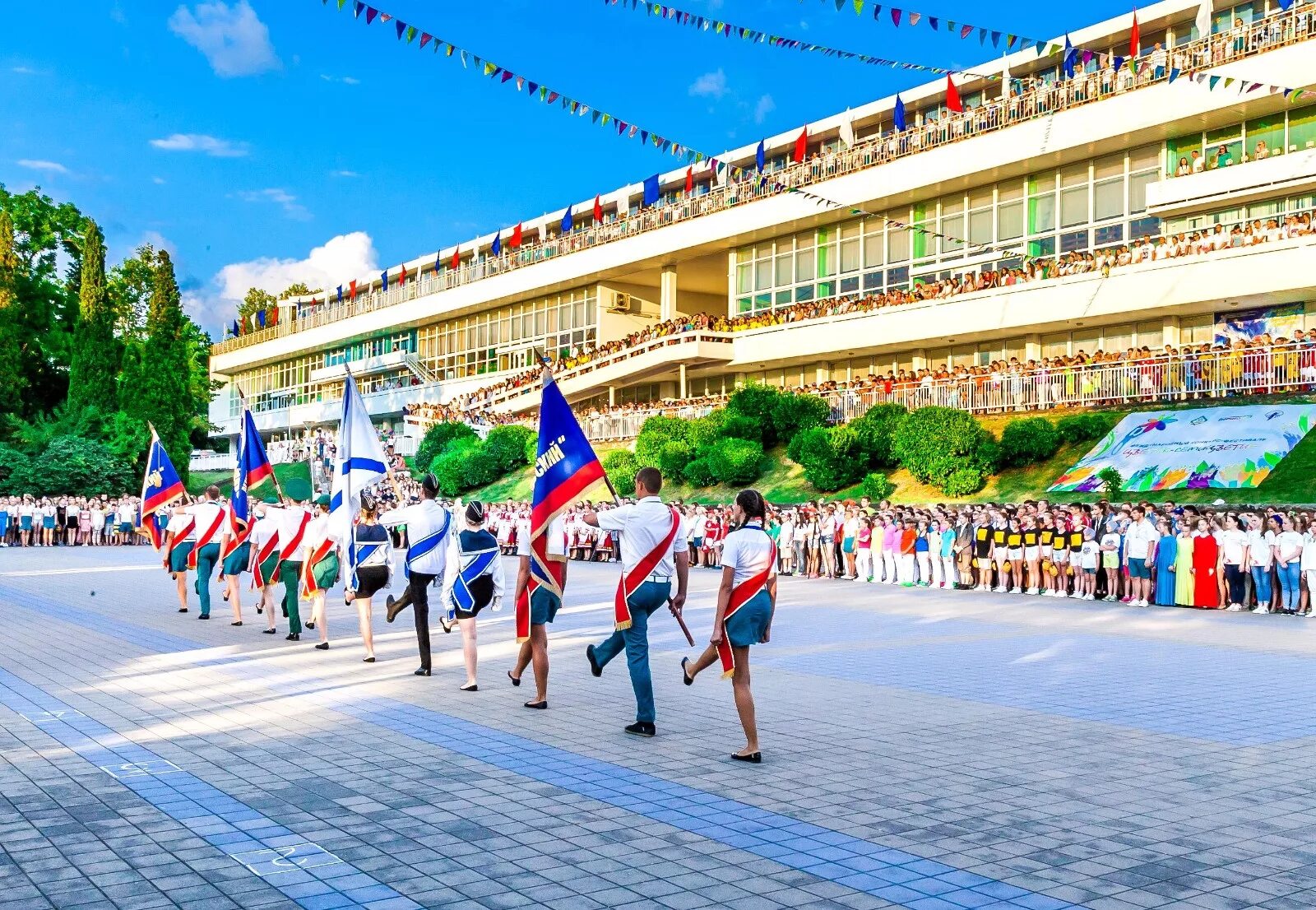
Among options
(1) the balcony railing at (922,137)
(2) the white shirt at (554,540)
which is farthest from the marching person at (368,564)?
(1) the balcony railing at (922,137)

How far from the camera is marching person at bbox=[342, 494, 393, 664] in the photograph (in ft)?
40.4

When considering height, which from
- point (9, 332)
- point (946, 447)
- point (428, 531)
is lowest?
point (428, 531)

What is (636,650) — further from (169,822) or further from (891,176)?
(891,176)

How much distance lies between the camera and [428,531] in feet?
37.3

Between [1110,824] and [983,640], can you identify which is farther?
[983,640]

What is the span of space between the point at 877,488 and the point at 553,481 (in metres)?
21.2

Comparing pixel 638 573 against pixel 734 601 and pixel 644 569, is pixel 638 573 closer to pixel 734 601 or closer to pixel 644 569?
pixel 644 569

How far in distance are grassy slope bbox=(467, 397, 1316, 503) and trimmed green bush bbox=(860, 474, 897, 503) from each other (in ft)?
0.97

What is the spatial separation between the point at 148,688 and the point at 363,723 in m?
2.76

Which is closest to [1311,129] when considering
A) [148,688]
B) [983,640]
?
[983,640]

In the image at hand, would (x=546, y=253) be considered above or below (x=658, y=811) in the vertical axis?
above

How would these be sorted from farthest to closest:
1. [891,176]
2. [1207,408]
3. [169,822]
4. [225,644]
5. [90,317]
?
[90,317], [891,176], [1207,408], [225,644], [169,822]

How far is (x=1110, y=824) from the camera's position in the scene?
6242 mm

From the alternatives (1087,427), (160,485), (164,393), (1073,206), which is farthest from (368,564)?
(164,393)
